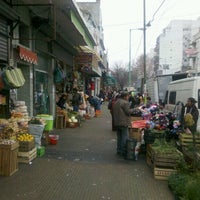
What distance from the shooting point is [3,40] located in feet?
31.3

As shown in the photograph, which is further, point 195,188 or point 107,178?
point 107,178

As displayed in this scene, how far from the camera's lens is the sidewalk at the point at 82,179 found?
652 cm

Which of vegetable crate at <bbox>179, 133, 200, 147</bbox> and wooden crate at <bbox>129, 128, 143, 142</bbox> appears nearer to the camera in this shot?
vegetable crate at <bbox>179, 133, 200, 147</bbox>

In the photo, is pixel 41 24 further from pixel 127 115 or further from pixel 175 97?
pixel 175 97

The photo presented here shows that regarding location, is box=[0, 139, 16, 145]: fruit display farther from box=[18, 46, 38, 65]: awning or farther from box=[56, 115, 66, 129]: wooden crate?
box=[56, 115, 66, 129]: wooden crate

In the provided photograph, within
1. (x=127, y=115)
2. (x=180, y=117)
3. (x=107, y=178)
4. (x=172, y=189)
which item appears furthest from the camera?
(x=180, y=117)

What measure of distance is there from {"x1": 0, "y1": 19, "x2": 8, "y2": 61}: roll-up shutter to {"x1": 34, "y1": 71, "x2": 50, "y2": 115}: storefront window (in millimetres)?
4197

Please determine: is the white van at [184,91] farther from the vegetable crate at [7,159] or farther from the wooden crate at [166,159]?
the vegetable crate at [7,159]

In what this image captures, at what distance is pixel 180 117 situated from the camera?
35.4ft

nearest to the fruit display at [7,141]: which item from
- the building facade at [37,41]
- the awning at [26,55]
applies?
the building facade at [37,41]

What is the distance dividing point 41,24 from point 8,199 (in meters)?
8.10

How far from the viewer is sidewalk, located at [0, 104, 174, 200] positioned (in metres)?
6.52

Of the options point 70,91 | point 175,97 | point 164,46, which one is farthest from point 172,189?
point 164,46

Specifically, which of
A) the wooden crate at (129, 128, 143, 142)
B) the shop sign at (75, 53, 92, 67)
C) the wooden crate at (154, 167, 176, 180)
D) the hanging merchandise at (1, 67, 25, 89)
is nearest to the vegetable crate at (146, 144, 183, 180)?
the wooden crate at (154, 167, 176, 180)
